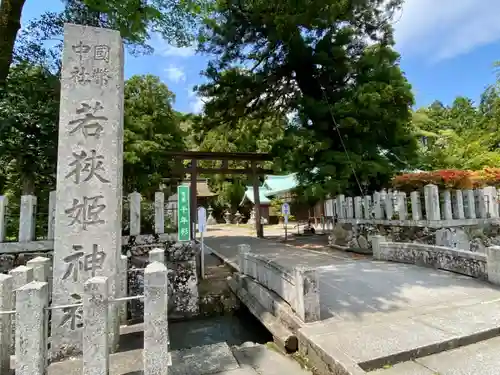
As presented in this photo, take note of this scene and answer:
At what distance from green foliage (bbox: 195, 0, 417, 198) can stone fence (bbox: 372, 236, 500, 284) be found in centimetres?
334

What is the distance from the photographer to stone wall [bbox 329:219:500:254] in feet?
27.5

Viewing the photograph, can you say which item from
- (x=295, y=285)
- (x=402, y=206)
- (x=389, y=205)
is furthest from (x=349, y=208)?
(x=295, y=285)

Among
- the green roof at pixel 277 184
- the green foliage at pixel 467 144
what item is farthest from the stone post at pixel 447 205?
the green roof at pixel 277 184

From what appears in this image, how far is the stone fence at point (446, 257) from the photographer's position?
5.53 meters

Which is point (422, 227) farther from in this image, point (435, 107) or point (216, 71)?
point (435, 107)

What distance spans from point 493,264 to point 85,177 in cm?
694

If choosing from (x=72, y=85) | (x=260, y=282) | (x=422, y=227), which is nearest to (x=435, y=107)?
(x=422, y=227)

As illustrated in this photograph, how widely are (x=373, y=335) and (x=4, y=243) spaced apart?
621 centimetres

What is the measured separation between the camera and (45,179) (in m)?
7.91

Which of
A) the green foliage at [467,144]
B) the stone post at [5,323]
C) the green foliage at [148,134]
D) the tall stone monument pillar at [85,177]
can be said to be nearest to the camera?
the stone post at [5,323]

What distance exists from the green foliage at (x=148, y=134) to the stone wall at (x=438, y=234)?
8.15 m

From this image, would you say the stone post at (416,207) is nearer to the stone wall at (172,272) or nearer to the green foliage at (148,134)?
the stone wall at (172,272)

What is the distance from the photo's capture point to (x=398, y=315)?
13.9ft

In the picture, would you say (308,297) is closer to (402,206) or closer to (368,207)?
(402,206)
